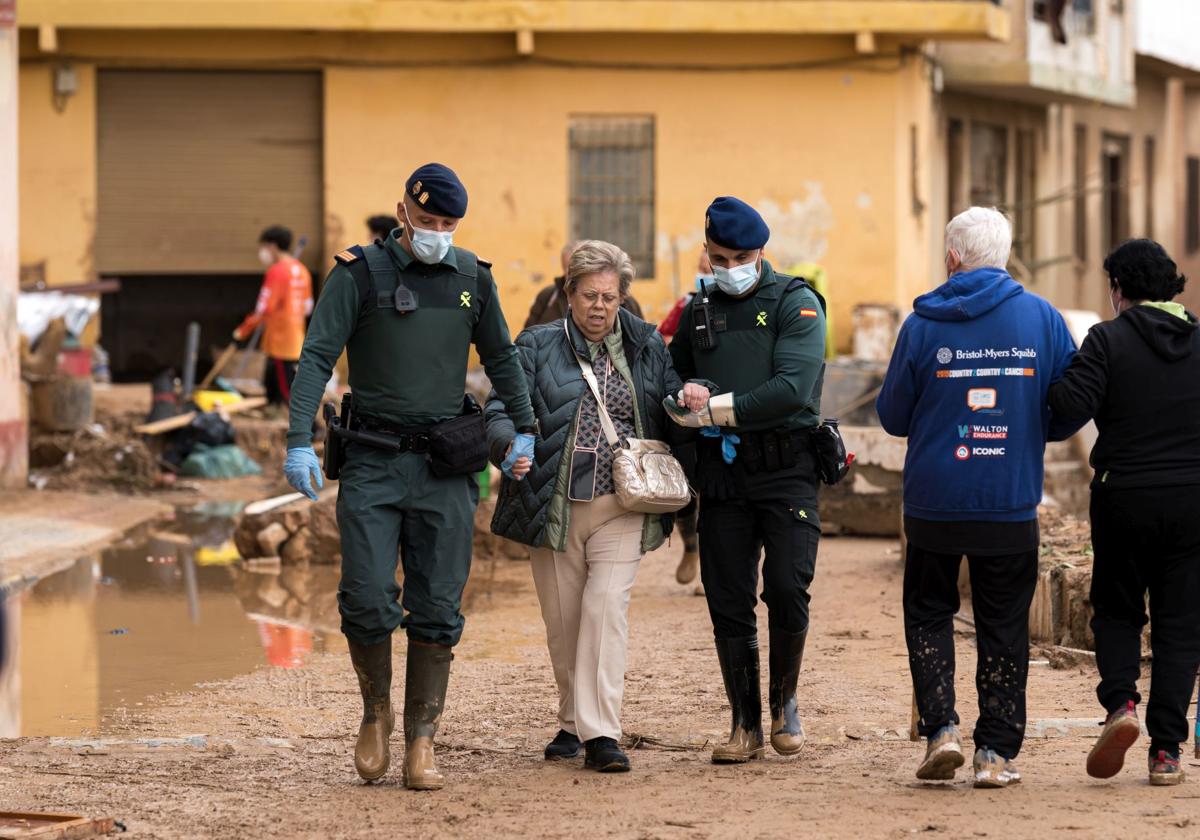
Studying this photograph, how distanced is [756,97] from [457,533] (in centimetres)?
1476

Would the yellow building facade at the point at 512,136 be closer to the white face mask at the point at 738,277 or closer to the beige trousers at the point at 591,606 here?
the beige trousers at the point at 591,606

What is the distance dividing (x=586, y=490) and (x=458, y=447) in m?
0.55

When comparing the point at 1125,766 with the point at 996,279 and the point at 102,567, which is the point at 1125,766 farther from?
the point at 102,567

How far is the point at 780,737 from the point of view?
6.43 meters

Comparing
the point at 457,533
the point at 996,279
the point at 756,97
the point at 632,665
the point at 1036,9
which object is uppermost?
the point at 1036,9

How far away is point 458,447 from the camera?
19.8 ft

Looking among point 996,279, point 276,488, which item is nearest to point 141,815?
point 996,279

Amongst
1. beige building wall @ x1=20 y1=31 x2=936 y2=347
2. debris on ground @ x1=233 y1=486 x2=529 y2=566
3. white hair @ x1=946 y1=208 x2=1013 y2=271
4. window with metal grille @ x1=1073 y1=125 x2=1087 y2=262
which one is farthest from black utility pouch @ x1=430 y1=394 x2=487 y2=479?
window with metal grille @ x1=1073 y1=125 x2=1087 y2=262

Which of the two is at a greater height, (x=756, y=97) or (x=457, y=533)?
(x=756, y=97)

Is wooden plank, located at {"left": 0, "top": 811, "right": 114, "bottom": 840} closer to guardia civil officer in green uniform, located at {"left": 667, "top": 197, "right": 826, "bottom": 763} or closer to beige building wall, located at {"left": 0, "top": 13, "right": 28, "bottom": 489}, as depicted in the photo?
guardia civil officer in green uniform, located at {"left": 667, "top": 197, "right": 826, "bottom": 763}

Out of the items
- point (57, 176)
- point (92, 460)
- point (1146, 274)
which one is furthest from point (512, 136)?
point (1146, 274)

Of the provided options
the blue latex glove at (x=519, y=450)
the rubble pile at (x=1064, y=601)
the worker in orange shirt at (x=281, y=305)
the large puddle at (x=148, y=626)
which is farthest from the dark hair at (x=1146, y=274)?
the worker in orange shirt at (x=281, y=305)

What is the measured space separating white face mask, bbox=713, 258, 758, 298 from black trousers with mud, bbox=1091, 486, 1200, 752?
4.22 ft

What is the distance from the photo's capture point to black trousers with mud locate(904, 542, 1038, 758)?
580 cm
